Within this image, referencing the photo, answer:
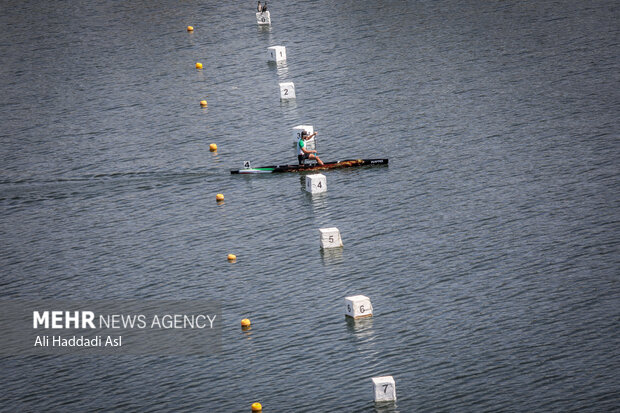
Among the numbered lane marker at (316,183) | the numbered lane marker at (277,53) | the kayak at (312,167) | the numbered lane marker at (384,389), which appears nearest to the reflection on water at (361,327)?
the numbered lane marker at (384,389)

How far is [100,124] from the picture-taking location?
50.8m

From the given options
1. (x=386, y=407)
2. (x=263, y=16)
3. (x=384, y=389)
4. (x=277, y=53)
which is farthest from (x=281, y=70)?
(x=386, y=407)

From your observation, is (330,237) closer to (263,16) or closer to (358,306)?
(358,306)

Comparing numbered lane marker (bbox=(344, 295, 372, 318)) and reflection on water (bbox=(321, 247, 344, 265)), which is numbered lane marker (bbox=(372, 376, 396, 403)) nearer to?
numbered lane marker (bbox=(344, 295, 372, 318))

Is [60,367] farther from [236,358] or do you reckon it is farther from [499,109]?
Result: [499,109]

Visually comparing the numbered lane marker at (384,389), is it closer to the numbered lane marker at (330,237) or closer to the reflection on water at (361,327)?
the reflection on water at (361,327)

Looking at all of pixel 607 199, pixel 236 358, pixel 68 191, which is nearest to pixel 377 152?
pixel 607 199

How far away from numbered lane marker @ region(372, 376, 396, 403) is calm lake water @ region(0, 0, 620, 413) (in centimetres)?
35

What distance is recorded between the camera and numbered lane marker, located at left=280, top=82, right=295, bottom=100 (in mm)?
52156

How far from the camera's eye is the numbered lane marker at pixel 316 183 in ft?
133

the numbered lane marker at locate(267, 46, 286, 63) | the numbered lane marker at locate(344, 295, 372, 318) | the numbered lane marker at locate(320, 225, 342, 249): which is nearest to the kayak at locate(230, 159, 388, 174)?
the numbered lane marker at locate(320, 225, 342, 249)

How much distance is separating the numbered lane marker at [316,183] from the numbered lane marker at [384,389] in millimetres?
15234

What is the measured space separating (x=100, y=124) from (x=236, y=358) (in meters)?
24.8

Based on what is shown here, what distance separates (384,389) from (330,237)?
33.2 feet
